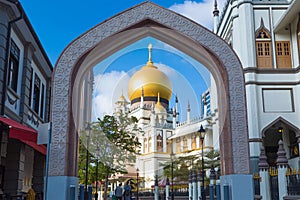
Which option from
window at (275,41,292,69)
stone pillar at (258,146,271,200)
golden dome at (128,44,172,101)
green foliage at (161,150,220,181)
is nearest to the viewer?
golden dome at (128,44,172,101)

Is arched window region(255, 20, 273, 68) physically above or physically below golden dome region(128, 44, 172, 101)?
above

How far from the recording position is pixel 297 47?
19.6m

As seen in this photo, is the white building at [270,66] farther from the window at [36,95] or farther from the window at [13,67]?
the window at [13,67]

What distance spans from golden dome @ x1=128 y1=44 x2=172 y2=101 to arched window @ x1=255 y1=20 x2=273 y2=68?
34.5ft

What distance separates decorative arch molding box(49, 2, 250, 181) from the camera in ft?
27.5

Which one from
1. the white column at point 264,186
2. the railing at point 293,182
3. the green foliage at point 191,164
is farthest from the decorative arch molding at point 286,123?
the railing at point 293,182

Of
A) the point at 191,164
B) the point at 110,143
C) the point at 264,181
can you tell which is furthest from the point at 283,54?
the point at 110,143

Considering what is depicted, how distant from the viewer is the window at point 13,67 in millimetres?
11547

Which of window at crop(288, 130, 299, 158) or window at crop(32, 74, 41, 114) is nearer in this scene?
window at crop(32, 74, 41, 114)

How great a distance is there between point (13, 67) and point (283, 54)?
14.3 m

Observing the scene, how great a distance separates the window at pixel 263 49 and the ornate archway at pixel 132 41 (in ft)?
37.5

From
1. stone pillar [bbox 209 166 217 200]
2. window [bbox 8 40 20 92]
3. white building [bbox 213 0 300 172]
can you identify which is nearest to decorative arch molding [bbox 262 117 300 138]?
white building [bbox 213 0 300 172]

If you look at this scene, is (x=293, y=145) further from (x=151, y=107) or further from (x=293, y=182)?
(x=151, y=107)

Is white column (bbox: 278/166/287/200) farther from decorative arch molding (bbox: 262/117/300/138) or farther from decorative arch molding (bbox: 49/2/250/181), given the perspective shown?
decorative arch molding (bbox: 262/117/300/138)
